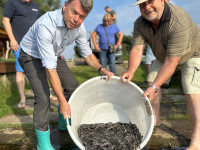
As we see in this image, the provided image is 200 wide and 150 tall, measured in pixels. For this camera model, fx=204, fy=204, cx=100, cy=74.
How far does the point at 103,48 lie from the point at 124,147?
3.63 m

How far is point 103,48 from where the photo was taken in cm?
536

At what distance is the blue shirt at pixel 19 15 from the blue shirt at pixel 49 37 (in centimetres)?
138

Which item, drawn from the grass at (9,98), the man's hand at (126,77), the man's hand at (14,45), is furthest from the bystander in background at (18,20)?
the man's hand at (126,77)

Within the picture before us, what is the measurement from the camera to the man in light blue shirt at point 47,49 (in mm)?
2051

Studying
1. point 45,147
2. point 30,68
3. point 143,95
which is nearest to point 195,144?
point 143,95

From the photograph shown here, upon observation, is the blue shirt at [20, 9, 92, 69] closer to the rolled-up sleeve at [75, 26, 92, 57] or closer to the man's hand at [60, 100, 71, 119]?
the rolled-up sleeve at [75, 26, 92, 57]

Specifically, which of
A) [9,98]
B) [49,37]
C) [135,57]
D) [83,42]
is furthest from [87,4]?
[9,98]

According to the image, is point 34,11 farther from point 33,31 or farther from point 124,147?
point 124,147

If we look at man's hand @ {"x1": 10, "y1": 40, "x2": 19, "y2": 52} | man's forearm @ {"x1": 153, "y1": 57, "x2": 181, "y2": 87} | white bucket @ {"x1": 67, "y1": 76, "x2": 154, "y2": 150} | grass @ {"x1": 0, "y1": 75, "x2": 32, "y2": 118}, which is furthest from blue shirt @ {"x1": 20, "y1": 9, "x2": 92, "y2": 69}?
grass @ {"x1": 0, "y1": 75, "x2": 32, "y2": 118}

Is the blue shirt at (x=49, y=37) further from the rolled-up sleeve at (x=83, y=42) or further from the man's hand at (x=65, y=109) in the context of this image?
the man's hand at (x=65, y=109)

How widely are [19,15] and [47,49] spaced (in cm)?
196

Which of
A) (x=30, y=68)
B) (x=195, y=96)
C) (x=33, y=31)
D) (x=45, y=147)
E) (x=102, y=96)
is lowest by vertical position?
(x=45, y=147)

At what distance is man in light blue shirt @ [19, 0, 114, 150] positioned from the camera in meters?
2.05

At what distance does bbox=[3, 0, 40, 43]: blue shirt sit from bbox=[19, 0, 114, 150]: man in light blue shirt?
1382 mm
